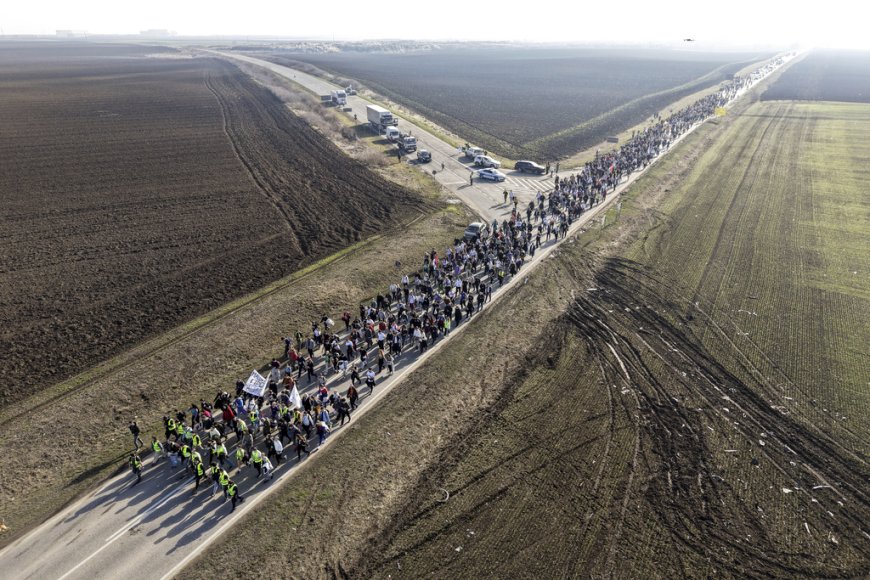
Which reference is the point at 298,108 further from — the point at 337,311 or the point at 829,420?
the point at 829,420

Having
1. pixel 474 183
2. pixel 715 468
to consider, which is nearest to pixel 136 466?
pixel 715 468

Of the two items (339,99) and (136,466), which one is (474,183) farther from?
(339,99)

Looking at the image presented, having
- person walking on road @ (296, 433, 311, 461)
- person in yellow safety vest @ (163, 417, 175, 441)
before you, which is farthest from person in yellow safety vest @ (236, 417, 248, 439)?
person in yellow safety vest @ (163, 417, 175, 441)

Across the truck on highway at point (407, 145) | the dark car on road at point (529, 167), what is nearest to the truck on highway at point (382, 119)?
the truck on highway at point (407, 145)

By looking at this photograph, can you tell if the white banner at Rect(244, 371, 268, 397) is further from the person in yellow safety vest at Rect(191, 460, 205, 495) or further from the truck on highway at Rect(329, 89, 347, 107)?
the truck on highway at Rect(329, 89, 347, 107)

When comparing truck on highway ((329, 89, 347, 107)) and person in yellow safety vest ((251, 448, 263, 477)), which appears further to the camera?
truck on highway ((329, 89, 347, 107))

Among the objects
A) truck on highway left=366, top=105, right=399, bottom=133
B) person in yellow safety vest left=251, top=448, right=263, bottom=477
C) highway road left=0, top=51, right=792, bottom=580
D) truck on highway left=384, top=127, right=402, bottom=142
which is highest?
truck on highway left=366, top=105, right=399, bottom=133
